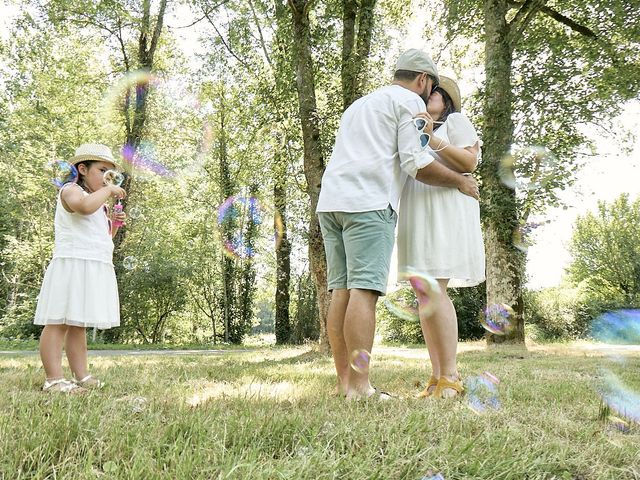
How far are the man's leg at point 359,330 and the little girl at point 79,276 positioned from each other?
5.19 feet

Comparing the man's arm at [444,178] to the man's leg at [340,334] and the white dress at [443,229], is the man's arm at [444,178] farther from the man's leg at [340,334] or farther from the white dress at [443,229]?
the man's leg at [340,334]

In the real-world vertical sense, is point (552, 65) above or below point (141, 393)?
above

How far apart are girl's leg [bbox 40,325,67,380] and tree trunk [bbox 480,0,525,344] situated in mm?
8498

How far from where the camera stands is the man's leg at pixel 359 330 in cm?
270

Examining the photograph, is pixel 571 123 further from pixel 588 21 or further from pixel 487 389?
pixel 487 389

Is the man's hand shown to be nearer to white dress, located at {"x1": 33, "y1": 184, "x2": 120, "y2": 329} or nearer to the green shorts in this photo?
the green shorts

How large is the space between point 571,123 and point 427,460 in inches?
476

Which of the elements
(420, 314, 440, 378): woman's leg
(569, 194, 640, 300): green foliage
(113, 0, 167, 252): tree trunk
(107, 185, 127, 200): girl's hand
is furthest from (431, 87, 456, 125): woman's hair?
(569, 194, 640, 300): green foliage

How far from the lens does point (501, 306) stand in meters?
10.9

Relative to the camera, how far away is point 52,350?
310 cm

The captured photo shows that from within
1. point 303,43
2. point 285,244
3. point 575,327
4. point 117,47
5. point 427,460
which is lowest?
point 575,327

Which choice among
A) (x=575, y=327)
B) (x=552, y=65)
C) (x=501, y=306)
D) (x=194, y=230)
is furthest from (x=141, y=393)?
(x=575, y=327)

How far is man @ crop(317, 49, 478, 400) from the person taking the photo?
273 centimetres

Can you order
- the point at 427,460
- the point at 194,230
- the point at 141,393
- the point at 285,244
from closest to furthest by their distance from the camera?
the point at 427,460 < the point at 141,393 < the point at 285,244 < the point at 194,230
